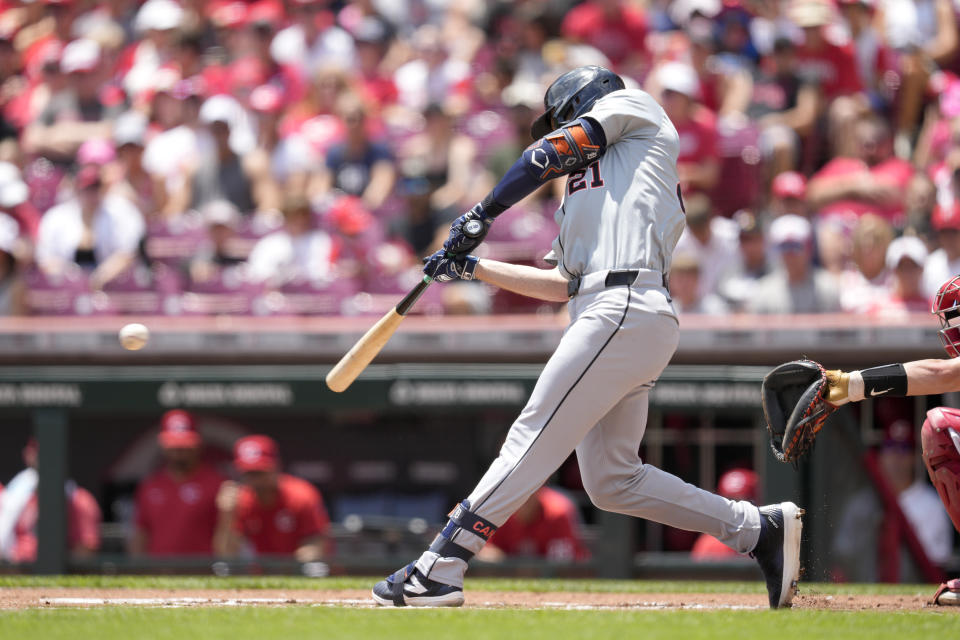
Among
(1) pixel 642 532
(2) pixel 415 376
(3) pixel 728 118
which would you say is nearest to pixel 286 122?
(3) pixel 728 118

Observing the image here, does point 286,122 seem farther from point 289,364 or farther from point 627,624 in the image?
point 627,624

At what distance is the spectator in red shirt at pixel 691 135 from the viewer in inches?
359

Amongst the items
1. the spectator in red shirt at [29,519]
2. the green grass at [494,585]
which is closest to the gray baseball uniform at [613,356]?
the green grass at [494,585]

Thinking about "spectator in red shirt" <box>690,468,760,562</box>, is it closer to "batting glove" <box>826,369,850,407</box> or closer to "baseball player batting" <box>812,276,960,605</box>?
"baseball player batting" <box>812,276,960,605</box>

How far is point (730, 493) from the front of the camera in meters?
6.94

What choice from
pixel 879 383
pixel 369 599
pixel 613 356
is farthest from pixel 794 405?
pixel 369 599

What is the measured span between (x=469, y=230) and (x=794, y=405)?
112 cm

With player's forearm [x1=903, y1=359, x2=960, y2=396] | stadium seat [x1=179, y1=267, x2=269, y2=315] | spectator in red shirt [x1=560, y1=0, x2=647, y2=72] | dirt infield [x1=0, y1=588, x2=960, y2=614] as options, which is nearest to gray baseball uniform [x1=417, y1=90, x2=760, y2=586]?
dirt infield [x1=0, y1=588, x2=960, y2=614]

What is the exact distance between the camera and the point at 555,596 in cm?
535

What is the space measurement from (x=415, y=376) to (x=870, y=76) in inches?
183

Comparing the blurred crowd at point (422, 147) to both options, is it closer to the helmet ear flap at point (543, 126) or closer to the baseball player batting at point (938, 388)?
the baseball player batting at point (938, 388)

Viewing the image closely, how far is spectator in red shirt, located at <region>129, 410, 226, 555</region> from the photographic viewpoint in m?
7.35

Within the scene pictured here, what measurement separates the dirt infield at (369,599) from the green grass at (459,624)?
0.98 ft

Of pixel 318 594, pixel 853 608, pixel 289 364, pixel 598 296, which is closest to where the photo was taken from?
pixel 598 296
